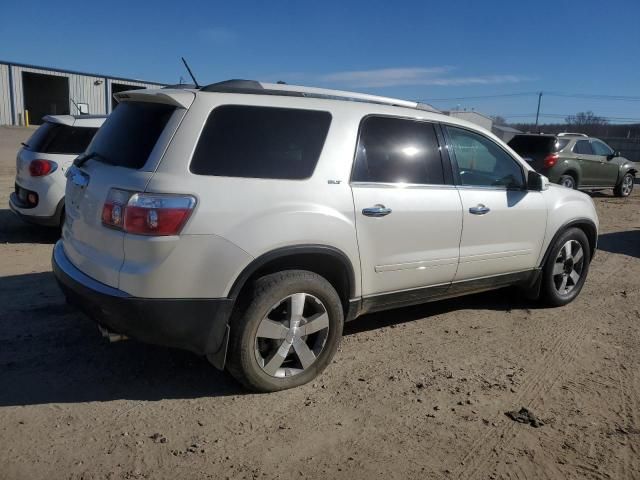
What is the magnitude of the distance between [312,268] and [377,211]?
0.58 meters

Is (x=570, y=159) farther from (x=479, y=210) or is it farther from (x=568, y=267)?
(x=479, y=210)

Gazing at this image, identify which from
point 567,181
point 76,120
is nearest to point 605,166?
point 567,181

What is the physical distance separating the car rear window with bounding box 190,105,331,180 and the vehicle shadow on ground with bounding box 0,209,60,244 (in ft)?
16.7

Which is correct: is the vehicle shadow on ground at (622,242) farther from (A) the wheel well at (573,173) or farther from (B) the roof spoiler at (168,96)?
(B) the roof spoiler at (168,96)

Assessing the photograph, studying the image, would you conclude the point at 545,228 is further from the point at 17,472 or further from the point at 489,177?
the point at 17,472

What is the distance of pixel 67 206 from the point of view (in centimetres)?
366

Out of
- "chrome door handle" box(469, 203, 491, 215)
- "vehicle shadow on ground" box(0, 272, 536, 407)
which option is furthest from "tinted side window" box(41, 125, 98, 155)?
"chrome door handle" box(469, 203, 491, 215)

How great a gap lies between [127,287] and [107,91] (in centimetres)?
4699

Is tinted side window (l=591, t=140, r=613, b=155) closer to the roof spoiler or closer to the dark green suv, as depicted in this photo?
the dark green suv

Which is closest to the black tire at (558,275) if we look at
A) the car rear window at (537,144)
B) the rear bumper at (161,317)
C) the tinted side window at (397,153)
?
the tinted side window at (397,153)

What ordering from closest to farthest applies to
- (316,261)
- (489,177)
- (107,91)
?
(316,261)
(489,177)
(107,91)

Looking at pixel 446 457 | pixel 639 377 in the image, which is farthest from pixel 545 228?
pixel 446 457

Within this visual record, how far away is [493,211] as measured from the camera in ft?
14.4

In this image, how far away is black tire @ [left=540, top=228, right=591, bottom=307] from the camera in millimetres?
5039
